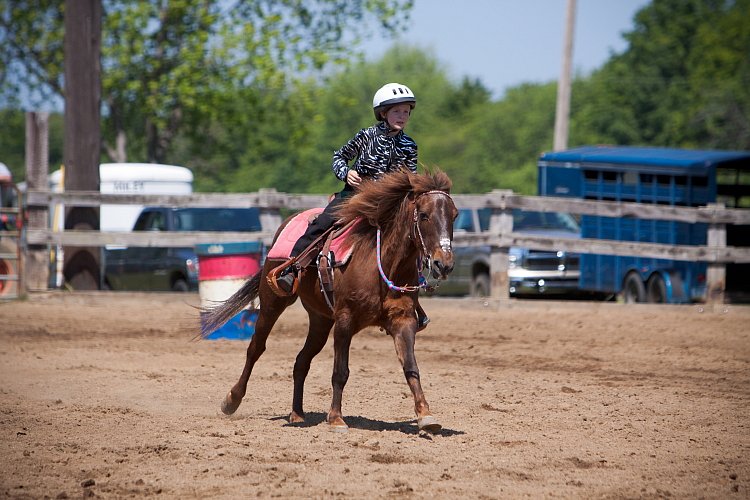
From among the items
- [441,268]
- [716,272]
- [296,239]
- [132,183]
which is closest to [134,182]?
[132,183]

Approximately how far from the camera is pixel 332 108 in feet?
209

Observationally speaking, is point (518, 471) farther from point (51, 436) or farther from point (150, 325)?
point (150, 325)

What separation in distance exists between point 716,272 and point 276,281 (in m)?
9.48

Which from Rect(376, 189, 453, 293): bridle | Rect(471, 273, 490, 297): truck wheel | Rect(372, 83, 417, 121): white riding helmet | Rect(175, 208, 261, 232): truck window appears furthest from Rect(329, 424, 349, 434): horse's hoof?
Rect(175, 208, 261, 232): truck window

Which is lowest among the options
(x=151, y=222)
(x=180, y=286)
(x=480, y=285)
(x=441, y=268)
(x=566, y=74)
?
(x=180, y=286)

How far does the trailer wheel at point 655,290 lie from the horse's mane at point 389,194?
10578mm

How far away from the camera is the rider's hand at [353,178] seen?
24.8 feet

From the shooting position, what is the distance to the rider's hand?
24.8 feet

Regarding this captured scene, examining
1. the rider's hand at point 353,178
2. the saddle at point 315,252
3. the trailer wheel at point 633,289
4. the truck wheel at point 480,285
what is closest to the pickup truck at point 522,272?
the truck wheel at point 480,285

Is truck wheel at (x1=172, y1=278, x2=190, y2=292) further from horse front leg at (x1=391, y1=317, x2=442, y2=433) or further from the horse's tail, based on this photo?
horse front leg at (x1=391, y1=317, x2=442, y2=433)

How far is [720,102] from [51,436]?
4963 centimetres

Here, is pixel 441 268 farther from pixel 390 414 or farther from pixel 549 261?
pixel 549 261

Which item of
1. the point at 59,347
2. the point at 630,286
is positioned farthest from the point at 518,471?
the point at 630,286

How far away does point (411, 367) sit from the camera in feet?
22.7
